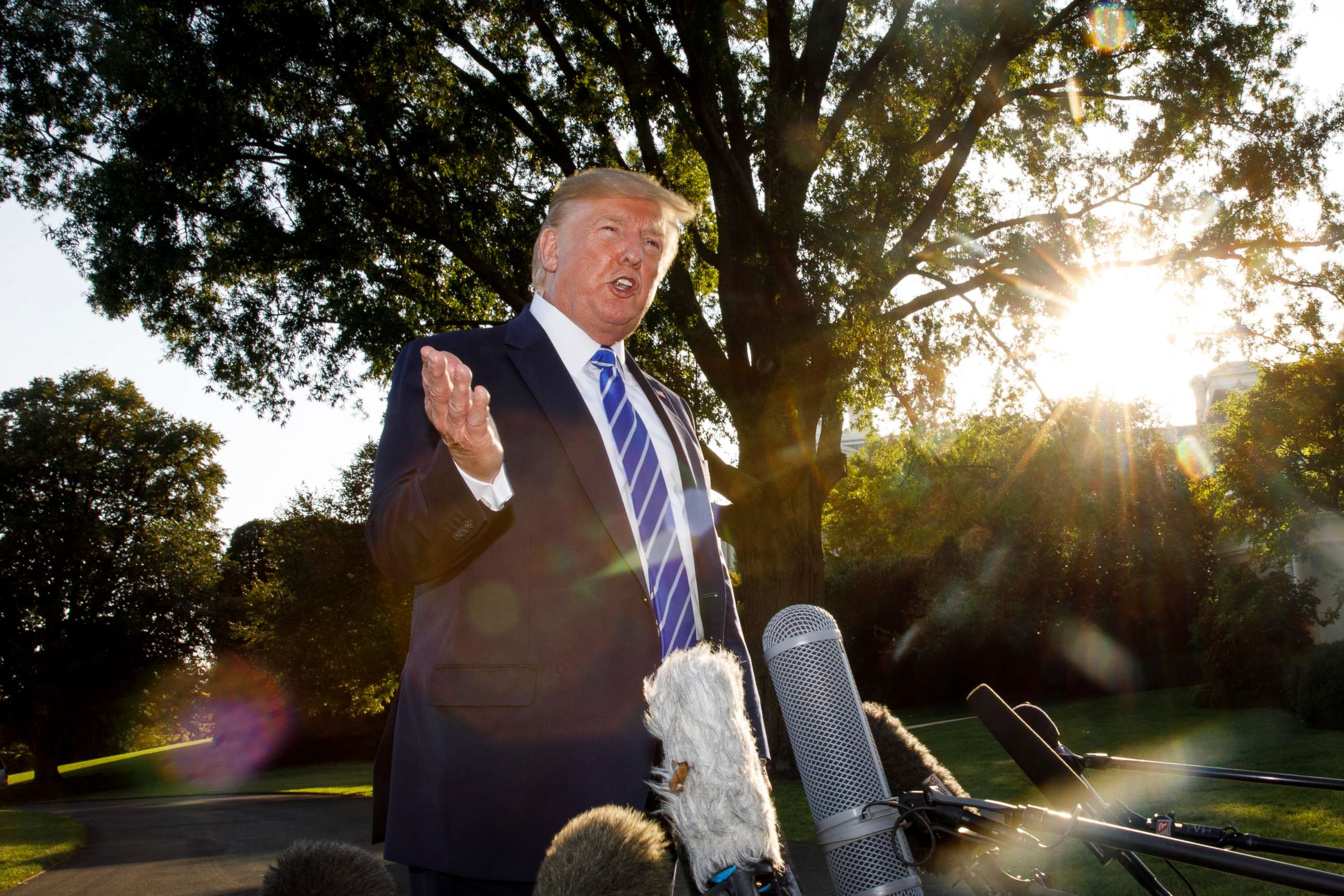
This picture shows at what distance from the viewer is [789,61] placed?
41.1ft

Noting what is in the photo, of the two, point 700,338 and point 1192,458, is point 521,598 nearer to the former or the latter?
point 700,338

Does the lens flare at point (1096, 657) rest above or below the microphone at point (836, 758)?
below

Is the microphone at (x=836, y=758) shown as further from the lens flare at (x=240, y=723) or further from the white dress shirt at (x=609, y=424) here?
the lens flare at (x=240, y=723)

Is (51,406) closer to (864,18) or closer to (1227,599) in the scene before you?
(864,18)

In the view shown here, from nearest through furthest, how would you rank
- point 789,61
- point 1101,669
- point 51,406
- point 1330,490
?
point 789,61, point 1330,490, point 1101,669, point 51,406

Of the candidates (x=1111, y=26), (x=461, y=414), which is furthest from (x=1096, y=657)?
(x=461, y=414)

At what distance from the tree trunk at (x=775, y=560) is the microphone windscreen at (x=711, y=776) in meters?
11.4

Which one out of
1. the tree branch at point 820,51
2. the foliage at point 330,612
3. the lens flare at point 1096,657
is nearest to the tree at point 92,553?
the foliage at point 330,612

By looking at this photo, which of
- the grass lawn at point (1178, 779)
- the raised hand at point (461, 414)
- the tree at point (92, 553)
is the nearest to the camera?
the raised hand at point (461, 414)

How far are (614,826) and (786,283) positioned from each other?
10198 millimetres

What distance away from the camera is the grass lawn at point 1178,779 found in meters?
6.65

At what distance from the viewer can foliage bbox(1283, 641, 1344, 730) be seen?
44.7 ft

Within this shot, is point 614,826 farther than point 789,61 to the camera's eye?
No

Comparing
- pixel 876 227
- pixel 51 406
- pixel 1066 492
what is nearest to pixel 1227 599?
pixel 1066 492
